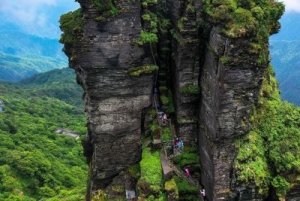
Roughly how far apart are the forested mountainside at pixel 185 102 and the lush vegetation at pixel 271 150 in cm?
7

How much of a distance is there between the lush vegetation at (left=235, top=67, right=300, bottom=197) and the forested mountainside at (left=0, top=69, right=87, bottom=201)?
68.0 feet

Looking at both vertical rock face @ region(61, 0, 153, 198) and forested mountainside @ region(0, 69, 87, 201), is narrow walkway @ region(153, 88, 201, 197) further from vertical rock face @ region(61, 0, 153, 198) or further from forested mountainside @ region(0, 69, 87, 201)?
forested mountainside @ region(0, 69, 87, 201)

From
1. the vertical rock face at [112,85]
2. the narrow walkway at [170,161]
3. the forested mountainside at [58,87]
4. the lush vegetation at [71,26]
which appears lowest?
the narrow walkway at [170,161]

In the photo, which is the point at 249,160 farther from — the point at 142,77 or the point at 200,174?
the point at 142,77

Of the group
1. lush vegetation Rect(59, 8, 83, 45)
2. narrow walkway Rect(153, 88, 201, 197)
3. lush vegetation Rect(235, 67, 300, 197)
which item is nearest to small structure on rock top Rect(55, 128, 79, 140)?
narrow walkway Rect(153, 88, 201, 197)

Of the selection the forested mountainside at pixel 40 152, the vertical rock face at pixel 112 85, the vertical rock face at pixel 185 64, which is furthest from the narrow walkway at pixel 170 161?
the forested mountainside at pixel 40 152

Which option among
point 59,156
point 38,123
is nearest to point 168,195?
point 59,156

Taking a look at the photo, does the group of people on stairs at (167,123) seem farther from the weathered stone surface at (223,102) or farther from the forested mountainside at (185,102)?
the weathered stone surface at (223,102)

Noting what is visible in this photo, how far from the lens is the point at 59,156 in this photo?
7038 cm

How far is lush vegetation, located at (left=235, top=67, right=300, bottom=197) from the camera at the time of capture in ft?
82.6

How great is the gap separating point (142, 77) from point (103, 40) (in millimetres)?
3465

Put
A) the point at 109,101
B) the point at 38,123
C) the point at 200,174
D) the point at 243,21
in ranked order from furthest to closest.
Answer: the point at 38,123
the point at 200,174
the point at 109,101
the point at 243,21

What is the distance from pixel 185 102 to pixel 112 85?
202 inches

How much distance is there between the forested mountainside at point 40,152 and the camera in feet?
188
